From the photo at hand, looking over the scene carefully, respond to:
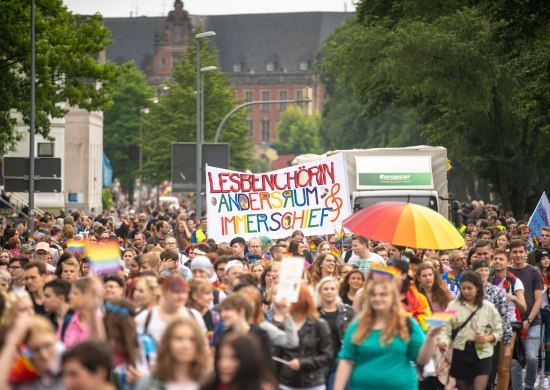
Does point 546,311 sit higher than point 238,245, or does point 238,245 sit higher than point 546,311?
point 238,245

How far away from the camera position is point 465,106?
131 ft

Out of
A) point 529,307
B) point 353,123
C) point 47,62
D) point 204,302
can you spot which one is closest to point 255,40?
point 353,123

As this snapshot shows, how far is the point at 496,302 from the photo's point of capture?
46.2ft

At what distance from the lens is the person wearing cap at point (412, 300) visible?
13070 millimetres

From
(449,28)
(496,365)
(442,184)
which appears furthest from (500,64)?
(496,365)

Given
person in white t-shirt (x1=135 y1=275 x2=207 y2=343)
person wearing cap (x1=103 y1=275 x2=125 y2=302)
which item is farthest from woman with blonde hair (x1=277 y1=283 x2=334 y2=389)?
person wearing cap (x1=103 y1=275 x2=125 y2=302)

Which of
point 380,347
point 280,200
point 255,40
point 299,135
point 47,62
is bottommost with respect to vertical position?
point 380,347

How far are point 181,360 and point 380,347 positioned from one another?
2370mm

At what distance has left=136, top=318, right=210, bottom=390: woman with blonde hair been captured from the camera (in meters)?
7.93

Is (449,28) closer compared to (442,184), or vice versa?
(442,184)

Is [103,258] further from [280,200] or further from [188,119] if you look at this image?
[188,119]

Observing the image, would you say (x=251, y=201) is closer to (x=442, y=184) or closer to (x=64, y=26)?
(x=442, y=184)

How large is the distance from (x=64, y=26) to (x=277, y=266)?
26149 millimetres

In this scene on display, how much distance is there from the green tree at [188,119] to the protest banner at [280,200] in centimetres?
5101
